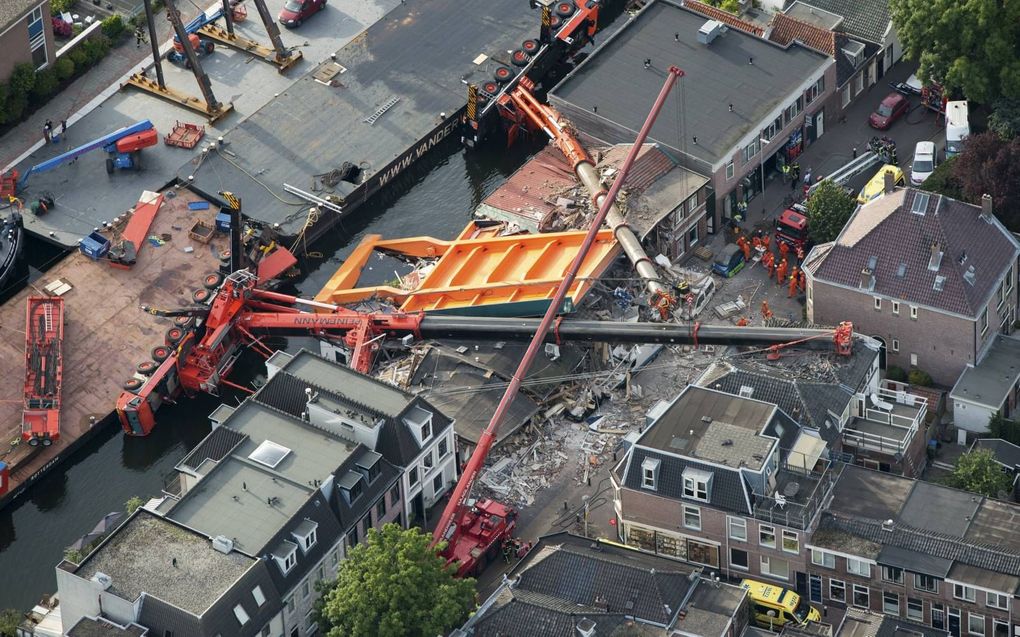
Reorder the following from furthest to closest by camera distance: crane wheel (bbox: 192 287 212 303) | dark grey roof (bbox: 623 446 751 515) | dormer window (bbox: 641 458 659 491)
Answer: crane wheel (bbox: 192 287 212 303) → dormer window (bbox: 641 458 659 491) → dark grey roof (bbox: 623 446 751 515)

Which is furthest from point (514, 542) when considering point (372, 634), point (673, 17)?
point (673, 17)

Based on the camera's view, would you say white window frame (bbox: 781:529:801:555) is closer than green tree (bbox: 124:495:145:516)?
Yes

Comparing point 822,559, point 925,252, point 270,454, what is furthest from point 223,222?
point 822,559

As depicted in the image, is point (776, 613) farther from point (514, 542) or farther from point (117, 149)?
point (117, 149)

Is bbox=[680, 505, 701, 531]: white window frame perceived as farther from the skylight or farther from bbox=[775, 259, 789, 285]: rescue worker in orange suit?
bbox=[775, 259, 789, 285]: rescue worker in orange suit

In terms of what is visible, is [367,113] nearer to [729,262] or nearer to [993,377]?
[729,262]

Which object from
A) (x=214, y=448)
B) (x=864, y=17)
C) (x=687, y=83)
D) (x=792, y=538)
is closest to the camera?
(x=792, y=538)

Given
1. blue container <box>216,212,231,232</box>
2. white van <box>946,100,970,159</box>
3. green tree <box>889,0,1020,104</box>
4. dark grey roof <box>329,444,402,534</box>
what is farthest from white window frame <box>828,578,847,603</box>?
blue container <box>216,212,231,232</box>

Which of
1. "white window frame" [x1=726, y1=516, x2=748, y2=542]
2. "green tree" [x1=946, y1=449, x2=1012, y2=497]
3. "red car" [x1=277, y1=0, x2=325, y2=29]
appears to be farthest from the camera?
"red car" [x1=277, y1=0, x2=325, y2=29]

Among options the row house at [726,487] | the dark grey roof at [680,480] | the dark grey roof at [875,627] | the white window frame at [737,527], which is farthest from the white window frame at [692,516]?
the dark grey roof at [875,627]
